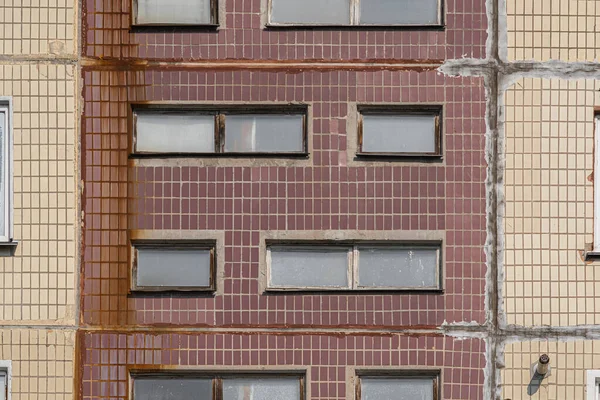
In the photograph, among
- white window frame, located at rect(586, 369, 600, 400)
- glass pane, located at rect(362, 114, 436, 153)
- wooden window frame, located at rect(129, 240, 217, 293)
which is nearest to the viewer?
white window frame, located at rect(586, 369, 600, 400)

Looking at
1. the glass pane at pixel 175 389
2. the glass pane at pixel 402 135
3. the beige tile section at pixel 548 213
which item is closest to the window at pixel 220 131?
the glass pane at pixel 402 135

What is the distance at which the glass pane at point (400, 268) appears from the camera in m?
6.56

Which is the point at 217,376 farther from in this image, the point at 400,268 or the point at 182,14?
the point at 182,14

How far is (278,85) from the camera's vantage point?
6.52 meters

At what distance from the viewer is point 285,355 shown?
646cm

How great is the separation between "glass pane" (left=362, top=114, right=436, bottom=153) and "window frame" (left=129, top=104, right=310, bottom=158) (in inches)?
26.7

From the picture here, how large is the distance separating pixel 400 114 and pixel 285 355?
106 inches

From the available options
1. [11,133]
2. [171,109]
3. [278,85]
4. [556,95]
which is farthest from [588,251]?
[11,133]

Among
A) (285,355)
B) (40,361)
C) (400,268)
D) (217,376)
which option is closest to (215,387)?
(217,376)

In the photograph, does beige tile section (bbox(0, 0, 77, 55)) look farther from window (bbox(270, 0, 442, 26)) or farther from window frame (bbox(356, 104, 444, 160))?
window frame (bbox(356, 104, 444, 160))

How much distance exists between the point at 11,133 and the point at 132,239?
161cm

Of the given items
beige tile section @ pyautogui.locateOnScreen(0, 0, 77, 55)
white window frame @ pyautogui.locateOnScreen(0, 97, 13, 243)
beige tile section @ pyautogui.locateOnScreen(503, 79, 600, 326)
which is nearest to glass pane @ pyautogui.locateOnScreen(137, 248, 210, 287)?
white window frame @ pyautogui.locateOnScreen(0, 97, 13, 243)

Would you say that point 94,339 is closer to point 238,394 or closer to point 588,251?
point 238,394

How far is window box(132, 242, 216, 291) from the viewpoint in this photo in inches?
257
